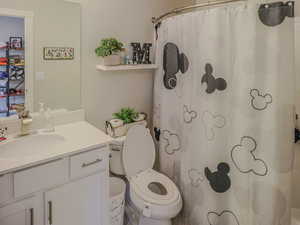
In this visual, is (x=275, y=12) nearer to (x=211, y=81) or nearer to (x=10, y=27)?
(x=211, y=81)

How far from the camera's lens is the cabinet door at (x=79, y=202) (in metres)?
1.38

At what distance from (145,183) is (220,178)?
24.1 inches

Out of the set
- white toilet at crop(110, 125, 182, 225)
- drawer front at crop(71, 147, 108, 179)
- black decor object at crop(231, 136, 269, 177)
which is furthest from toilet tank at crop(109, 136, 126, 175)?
black decor object at crop(231, 136, 269, 177)

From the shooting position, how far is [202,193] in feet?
6.07

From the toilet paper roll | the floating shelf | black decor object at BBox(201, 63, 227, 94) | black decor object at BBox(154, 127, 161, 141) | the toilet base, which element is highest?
the floating shelf

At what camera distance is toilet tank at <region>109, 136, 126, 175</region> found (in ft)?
6.41

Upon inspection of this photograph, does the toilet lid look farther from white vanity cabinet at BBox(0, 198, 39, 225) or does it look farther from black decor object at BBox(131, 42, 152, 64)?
white vanity cabinet at BBox(0, 198, 39, 225)

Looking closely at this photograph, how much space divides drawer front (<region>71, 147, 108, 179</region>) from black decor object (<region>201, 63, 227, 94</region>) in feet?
2.79

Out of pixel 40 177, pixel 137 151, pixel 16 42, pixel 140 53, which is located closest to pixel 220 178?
pixel 137 151

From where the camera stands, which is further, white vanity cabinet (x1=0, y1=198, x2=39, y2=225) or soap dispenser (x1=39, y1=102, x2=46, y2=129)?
soap dispenser (x1=39, y1=102, x2=46, y2=129)

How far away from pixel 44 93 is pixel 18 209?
0.86 meters

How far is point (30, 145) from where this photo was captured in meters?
1.58

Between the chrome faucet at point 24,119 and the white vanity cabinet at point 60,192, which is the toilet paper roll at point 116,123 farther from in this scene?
the chrome faucet at point 24,119

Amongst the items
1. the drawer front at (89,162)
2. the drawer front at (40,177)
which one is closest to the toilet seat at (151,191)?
the drawer front at (89,162)
